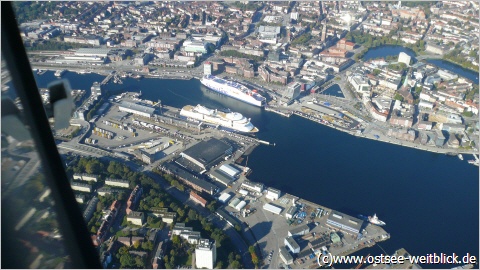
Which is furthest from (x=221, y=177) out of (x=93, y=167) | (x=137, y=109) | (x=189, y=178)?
(x=137, y=109)

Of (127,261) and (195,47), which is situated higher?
(195,47)

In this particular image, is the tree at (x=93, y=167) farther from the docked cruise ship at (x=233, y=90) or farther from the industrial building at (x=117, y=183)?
the docked cruise ship at (x=233, y=90)

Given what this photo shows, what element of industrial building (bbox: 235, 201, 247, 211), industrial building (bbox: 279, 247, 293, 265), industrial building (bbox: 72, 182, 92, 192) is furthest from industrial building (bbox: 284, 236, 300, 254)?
industrial building (bbox: 72, 182, 92, 192)

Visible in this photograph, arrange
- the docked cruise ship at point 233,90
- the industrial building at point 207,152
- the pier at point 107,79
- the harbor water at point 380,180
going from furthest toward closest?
the pier at point 107,79, the docked cruise ship at point 233,90, the industrial building at point 207,152, the harbor water at point 380,180

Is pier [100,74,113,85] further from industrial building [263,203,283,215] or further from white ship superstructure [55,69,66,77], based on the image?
industrial building [263,203,283,215]

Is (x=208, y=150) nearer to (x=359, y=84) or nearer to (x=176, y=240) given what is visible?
(x=176, y=240)

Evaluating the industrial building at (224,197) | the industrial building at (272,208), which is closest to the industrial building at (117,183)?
the industrial building at (224,197)
